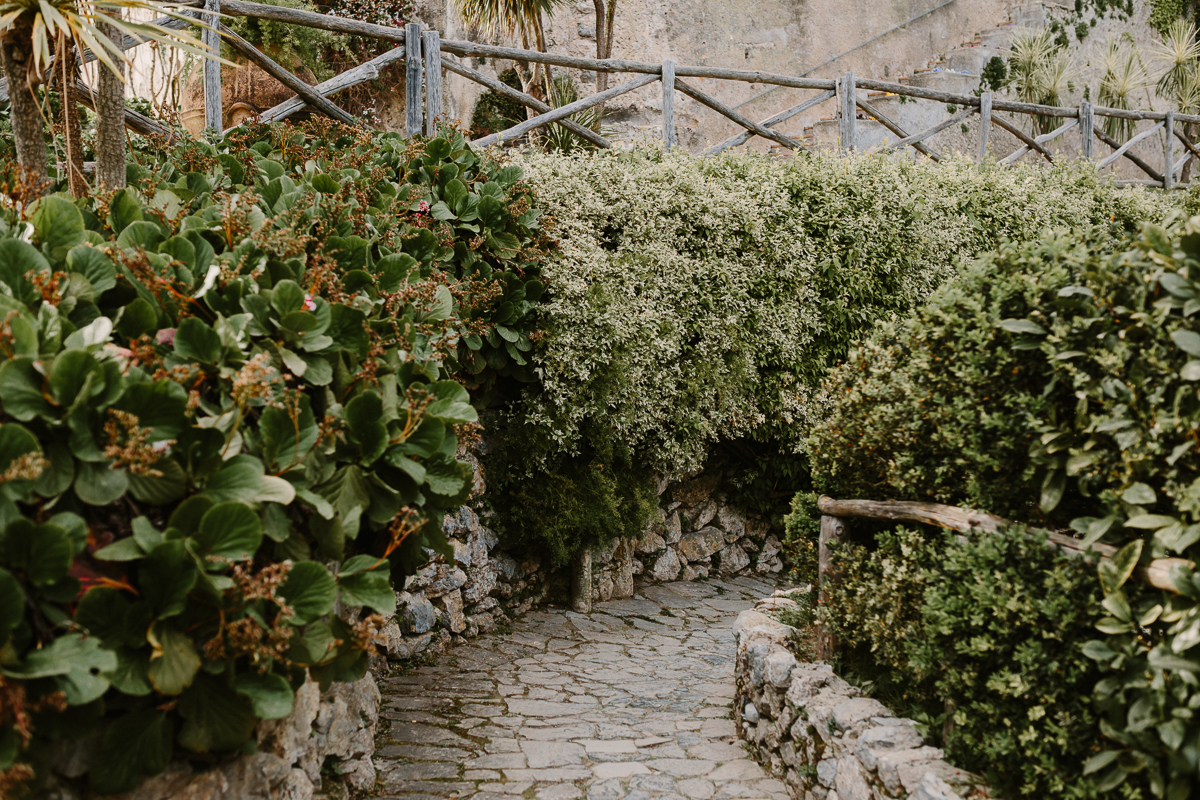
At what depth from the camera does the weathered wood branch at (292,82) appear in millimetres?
5922

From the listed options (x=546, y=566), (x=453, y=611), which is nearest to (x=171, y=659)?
(x=453, y=611)

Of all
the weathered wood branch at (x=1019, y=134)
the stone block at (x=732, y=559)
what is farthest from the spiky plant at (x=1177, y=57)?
the stone block at (x=732, y=559)

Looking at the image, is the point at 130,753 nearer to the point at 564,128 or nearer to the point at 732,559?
the point at 732,559

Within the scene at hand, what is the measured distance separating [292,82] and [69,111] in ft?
8.10

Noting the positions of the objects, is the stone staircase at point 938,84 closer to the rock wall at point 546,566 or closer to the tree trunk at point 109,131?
the rock wall at point 546,566

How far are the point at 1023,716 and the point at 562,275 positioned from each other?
3.96m

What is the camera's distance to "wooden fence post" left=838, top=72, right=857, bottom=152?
914 centimetres

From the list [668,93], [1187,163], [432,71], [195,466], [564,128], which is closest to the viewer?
[195,466]

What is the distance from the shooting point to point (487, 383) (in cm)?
584

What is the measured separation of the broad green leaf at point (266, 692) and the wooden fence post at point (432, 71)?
541cm

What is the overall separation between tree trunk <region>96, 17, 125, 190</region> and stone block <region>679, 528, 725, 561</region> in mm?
5126

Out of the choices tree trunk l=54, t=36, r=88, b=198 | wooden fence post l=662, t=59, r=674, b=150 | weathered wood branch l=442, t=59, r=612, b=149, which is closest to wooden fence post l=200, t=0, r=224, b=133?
tree trunk l=54, t=36, r=88, b=198

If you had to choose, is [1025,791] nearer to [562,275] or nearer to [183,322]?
[183,322]

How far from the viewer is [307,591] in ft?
7.11
